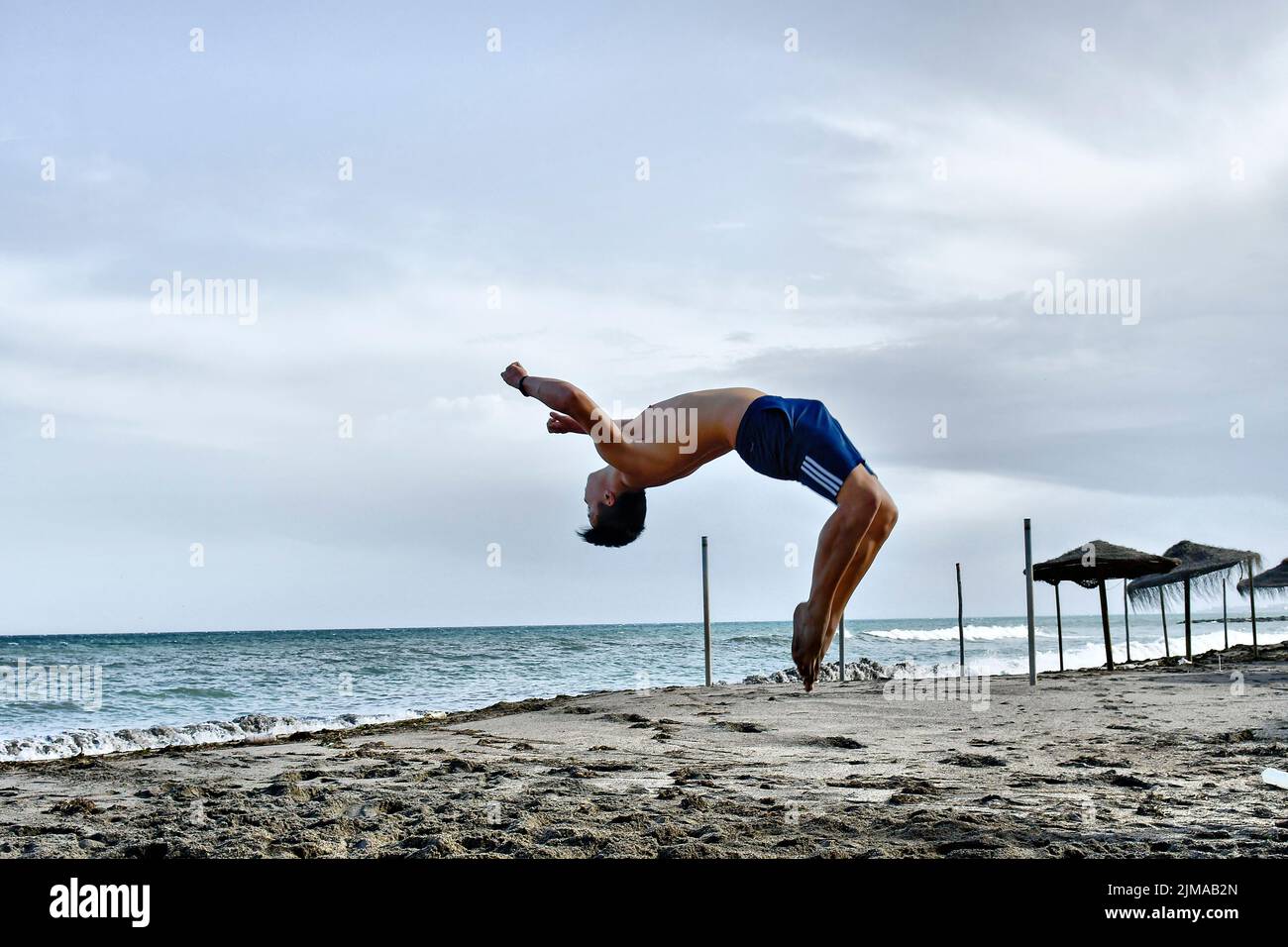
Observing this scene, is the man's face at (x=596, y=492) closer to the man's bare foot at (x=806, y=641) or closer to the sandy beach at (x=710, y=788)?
the man's bare foot at (x=806, y=641)

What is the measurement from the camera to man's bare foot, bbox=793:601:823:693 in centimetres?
352

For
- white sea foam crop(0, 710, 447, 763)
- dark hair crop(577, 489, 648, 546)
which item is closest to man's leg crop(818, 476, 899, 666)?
dark hair crop(577, 489, 648, 546)

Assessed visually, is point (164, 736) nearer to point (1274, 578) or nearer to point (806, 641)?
point (806, 641)

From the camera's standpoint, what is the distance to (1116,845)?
20.3 feet

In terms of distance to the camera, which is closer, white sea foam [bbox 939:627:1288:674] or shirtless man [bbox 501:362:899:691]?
shirtless man [bbox 501:362:899:691]

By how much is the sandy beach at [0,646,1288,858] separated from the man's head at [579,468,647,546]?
2.82 meters

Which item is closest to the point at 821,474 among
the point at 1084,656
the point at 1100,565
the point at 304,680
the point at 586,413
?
the point at 586,413

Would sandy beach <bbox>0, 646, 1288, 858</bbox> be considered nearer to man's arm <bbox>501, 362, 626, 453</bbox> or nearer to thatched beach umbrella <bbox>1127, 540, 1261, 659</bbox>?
man's arm <bbox>501, 362, 626, 453</bbox>

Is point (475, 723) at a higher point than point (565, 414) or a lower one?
lower

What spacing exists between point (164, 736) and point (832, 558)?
14.4 m

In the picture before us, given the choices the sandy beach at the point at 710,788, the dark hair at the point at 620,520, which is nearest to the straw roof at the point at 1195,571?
the sandy beach at the point at 710,788
